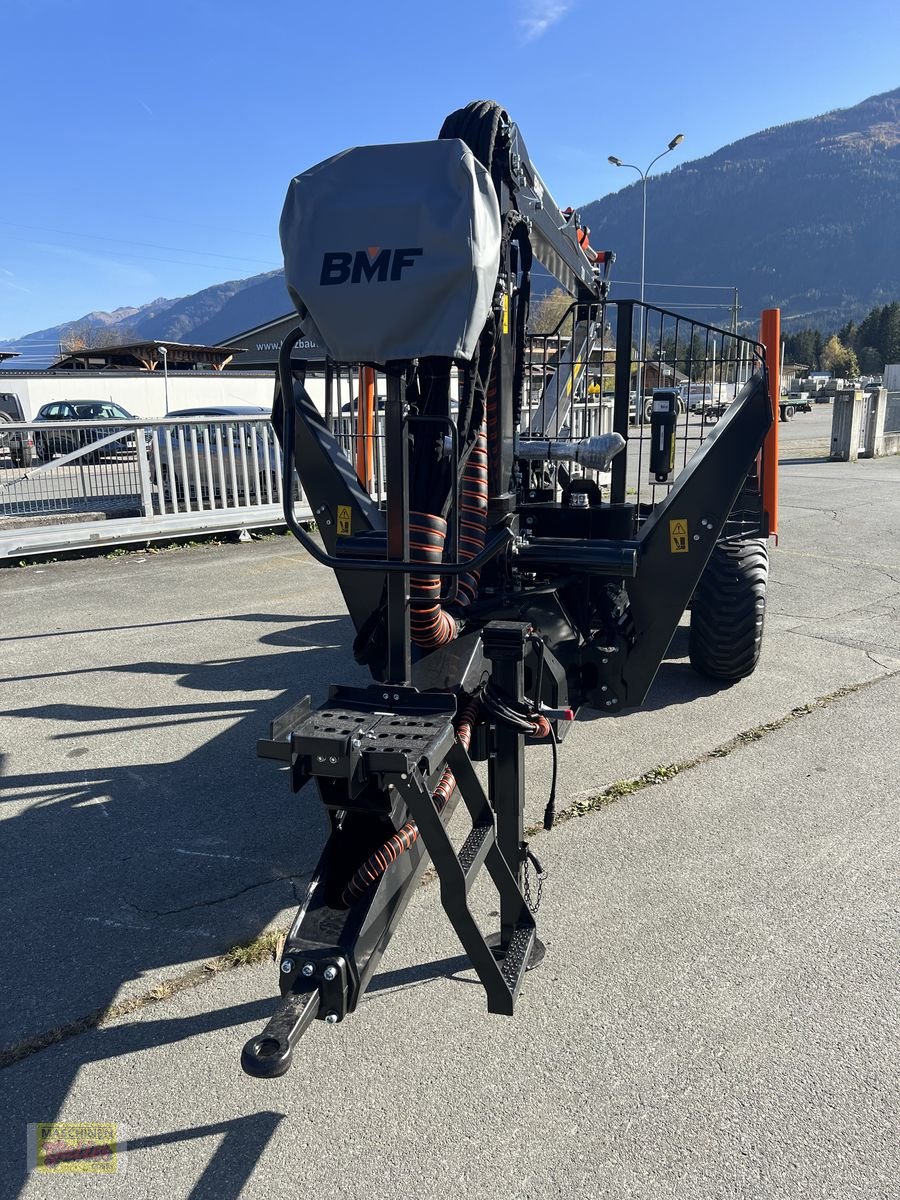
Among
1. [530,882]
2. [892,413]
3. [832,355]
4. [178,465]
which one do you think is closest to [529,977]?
[530,882]

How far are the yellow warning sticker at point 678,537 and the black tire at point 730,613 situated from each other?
53.9 inches

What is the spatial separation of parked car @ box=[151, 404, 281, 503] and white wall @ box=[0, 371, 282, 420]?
73.1 ft

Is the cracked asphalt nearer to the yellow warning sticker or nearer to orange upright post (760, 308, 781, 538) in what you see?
the yellow warning sticker

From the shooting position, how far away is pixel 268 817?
4.06 metres

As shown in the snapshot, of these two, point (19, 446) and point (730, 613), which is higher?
point (19, 446)

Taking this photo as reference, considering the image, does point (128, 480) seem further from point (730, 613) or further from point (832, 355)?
point (832, 355)

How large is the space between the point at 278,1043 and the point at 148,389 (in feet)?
120

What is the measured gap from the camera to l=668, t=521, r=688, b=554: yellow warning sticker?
4.26 metres

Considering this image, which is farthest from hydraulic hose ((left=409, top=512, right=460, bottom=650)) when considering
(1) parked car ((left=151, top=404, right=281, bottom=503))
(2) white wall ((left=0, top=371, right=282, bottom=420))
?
(2) white wall ((left=0, top=371, right=282, bottom=420))

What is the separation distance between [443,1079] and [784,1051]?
104 centimetres

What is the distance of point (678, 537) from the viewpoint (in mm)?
4266

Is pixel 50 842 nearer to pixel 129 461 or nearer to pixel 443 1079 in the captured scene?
pixel 443 1079

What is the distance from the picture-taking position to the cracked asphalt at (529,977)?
7.43 ft

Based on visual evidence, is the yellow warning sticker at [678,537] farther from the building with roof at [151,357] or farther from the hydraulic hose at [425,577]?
the building with roof at [151,357]
